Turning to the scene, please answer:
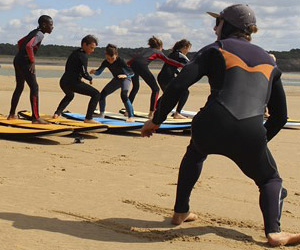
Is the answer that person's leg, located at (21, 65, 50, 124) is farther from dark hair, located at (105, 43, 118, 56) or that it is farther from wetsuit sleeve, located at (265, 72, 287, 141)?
wetsuit sleeve, located at (265, 72, 287, 141)

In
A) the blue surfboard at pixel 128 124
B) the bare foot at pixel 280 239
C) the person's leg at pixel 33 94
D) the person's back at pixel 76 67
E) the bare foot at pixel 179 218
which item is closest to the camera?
the bare foot at pixel 280 239

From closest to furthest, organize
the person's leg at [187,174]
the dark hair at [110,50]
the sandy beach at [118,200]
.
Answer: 1. the sandy beach at [118,200]
2. the person's leg at [187,174]
3. the dark hair at [110,50]

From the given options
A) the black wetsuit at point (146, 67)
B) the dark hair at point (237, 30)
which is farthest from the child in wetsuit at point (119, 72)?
the dark hair at point (237, 30)

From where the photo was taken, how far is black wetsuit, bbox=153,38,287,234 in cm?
431

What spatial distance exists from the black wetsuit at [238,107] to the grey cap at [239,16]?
0.12 meters

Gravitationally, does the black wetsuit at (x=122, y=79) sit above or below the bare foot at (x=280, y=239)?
above

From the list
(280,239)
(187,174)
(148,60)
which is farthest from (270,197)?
(148,60)

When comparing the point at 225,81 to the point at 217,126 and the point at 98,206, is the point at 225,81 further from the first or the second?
the point at 98,206

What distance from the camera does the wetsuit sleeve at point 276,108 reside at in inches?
182

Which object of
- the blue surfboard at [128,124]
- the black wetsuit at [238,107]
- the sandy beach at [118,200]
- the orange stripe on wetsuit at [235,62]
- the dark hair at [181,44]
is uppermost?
the dark hair at [181,44]

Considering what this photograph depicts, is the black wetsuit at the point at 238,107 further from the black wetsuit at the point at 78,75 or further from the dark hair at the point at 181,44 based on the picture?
the dark hair at the point at 181,44

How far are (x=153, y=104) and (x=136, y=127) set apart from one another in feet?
6.70

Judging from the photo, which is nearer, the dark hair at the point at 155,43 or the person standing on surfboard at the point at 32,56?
the person standing on surfboard at the point at 32,56

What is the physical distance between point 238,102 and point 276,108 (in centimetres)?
53
